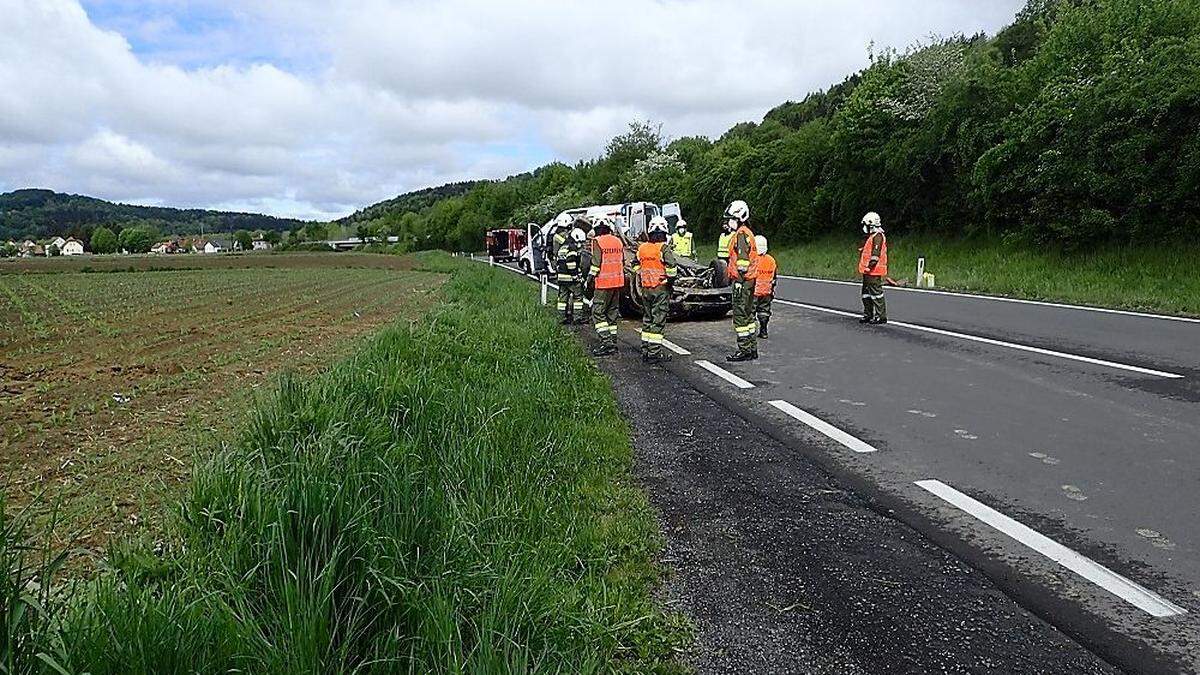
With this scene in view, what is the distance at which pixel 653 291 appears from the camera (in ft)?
32.7

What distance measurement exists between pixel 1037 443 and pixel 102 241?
108351 mm

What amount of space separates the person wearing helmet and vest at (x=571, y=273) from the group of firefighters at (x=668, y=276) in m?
0.02

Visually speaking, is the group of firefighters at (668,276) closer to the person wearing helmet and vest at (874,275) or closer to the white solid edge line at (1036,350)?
the person wearing helmet and vest at (874,275)

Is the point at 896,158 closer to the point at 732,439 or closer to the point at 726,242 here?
the point at 726,242

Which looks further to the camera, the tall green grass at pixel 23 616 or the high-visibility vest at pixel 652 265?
the high-visibility vest at pixel 652 265

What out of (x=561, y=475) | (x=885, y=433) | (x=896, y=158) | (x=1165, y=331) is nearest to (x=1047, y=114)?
(x=896, y=158)

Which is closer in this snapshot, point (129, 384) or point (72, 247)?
point (129, 384)

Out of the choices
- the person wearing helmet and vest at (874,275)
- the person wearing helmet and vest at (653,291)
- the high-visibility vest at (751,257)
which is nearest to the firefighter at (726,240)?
the high-visibility vest at (751,257)

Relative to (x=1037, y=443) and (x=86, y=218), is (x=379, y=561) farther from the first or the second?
(x=86, y=218)

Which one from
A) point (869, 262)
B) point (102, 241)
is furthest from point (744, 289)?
point (102, 241)

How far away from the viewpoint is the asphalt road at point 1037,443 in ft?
11.0

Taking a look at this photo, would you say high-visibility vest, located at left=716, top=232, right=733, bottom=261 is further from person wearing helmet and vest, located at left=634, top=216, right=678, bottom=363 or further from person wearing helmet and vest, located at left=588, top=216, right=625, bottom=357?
person wearing helmet and vest, located at left=588, top=216, right=625, bottom=357

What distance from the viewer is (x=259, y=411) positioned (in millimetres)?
4855

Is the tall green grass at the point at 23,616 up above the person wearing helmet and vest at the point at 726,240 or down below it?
below
